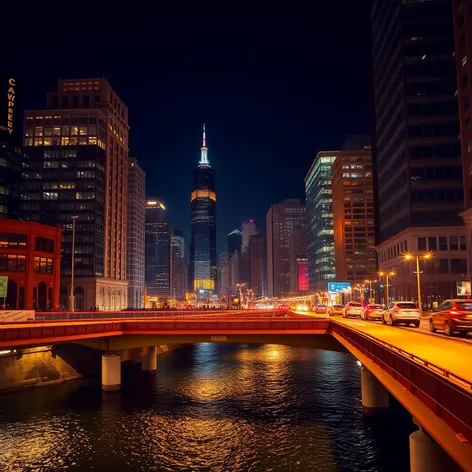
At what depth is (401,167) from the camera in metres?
112

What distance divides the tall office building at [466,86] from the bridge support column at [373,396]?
162 feet

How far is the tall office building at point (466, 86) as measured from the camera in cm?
7650

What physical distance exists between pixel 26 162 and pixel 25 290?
61720 millimetres

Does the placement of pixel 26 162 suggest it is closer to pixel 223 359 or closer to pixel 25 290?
pixel 25 290

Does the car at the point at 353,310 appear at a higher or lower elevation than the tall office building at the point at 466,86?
lower

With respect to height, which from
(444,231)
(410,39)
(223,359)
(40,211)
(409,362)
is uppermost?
(410,39)

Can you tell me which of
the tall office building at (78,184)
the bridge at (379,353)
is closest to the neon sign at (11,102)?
the tall office building at (78,184)

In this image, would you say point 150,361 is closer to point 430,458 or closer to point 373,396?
point 373,396

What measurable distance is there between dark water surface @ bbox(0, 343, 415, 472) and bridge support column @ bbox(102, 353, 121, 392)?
998mm

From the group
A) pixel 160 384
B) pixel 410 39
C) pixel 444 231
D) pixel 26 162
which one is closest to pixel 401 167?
pixel 444 231

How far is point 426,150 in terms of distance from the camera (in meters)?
107

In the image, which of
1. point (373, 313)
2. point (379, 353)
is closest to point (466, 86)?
point (373, 313)

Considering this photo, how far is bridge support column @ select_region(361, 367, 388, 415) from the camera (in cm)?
3456

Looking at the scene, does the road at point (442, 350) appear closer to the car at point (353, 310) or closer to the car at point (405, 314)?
the car at point (405, 314)
